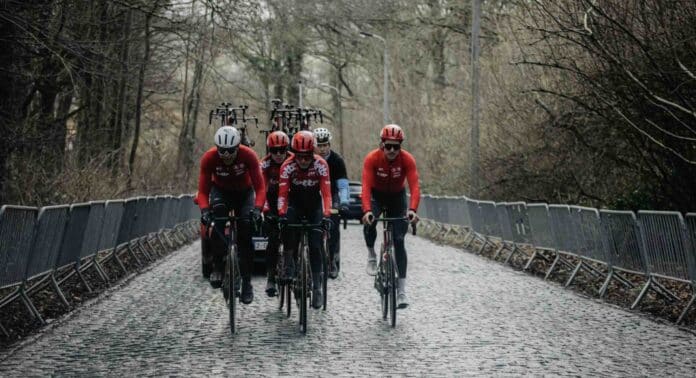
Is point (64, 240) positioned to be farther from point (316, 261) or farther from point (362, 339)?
point (362, 339)

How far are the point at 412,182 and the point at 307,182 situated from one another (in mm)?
1107

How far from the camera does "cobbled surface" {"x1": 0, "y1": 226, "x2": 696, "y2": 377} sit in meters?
9.29

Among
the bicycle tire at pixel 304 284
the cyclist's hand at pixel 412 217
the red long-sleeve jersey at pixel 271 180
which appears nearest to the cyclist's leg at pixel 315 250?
A: the bicycle tire at pixel 304 284

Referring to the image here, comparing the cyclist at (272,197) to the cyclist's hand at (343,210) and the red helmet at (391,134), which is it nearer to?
the cyclist's hand at (343,210)

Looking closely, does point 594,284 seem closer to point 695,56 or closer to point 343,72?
→ point 695,56

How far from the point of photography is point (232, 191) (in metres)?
12.5

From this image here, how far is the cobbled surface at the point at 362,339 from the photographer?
30.5 feet

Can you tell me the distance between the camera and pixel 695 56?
14102 millimetres

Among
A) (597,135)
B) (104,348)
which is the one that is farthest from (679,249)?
(597,135)

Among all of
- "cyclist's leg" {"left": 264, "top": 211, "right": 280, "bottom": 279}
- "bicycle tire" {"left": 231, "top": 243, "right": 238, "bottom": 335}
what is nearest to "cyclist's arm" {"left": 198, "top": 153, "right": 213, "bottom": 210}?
"bicycle tire" {"left": 231, "top": 243, "right": 238, "bottom": 335}

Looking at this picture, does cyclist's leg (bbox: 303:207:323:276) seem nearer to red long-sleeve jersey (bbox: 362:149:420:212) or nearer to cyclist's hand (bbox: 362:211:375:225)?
cyclist's hand (bbox: 362:211:375:225)

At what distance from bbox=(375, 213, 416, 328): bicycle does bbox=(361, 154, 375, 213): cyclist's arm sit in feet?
0.73

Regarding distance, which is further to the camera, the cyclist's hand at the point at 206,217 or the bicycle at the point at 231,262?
the bicycle at the point at 231,262

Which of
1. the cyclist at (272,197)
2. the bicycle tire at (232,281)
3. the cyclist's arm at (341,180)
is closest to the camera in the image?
the bicycle tire at (232,281)
